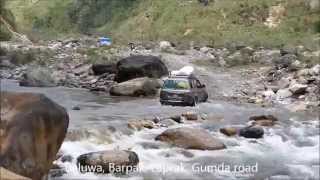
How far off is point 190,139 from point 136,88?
14769 mm

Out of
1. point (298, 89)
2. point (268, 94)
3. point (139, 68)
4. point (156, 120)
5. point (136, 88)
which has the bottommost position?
point (268, 94)

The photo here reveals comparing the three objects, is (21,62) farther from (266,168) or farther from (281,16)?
(281,16)

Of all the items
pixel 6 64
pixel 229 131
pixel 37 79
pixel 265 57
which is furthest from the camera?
pixel 265 57

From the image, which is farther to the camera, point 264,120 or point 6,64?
point 6,64

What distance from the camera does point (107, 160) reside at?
14320 mm

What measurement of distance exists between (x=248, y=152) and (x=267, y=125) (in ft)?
16.3

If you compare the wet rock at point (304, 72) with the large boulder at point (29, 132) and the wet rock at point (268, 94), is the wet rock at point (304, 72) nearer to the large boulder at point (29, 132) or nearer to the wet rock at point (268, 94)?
the wet rock at point (268, 94)

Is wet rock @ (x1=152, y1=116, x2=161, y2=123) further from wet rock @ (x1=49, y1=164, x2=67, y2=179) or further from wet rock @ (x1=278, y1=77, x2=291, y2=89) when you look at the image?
wet rock @ (x1=278, y1=77, x2=291, y2=89)

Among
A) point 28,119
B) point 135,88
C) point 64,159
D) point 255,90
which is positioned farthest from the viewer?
point 255,90

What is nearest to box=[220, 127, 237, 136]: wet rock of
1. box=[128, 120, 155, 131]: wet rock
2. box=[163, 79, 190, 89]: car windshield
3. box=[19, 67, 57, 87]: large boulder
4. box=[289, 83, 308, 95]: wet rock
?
box=[128, 120, 155, 131]: wet rock

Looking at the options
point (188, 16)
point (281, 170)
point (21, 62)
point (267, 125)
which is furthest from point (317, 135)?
point (188, 16)

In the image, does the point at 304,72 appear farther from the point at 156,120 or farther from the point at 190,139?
the point at 190,139

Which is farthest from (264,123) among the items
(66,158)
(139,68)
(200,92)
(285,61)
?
(285,61)

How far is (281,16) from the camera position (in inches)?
3401
